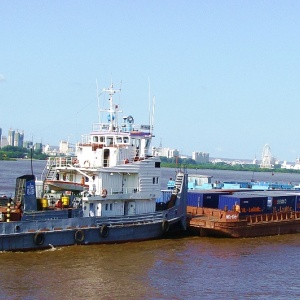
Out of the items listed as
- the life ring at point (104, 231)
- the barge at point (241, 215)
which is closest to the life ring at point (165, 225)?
the barge at point (241, 215)

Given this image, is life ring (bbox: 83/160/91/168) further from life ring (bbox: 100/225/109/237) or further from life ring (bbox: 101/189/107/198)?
life ring (bbox: 100/225/109/237)

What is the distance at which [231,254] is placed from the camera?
31.2 m

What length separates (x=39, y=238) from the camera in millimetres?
28734

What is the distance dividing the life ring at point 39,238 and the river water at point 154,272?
0.43 m

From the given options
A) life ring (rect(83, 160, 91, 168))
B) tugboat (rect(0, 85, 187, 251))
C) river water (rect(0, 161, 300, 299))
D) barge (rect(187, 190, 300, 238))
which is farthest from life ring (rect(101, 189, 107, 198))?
barge (rect(187, 190, 300, 238))

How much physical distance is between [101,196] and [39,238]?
4079 millimetres

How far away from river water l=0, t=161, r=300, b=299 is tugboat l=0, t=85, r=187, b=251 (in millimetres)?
745

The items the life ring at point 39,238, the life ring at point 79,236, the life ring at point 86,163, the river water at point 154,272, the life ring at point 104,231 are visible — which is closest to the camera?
the river water at point 154,272

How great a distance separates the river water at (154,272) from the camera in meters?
23.1

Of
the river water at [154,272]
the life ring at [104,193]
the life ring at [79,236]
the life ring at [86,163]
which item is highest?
the life ring at [86,163]

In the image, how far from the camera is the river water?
2314 centimetres

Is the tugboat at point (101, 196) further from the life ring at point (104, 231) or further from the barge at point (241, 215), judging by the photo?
the barge at point (241, 215)

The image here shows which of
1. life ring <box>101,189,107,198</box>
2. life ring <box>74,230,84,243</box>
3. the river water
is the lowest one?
the river water

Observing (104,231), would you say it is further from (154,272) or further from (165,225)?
(154,272)
